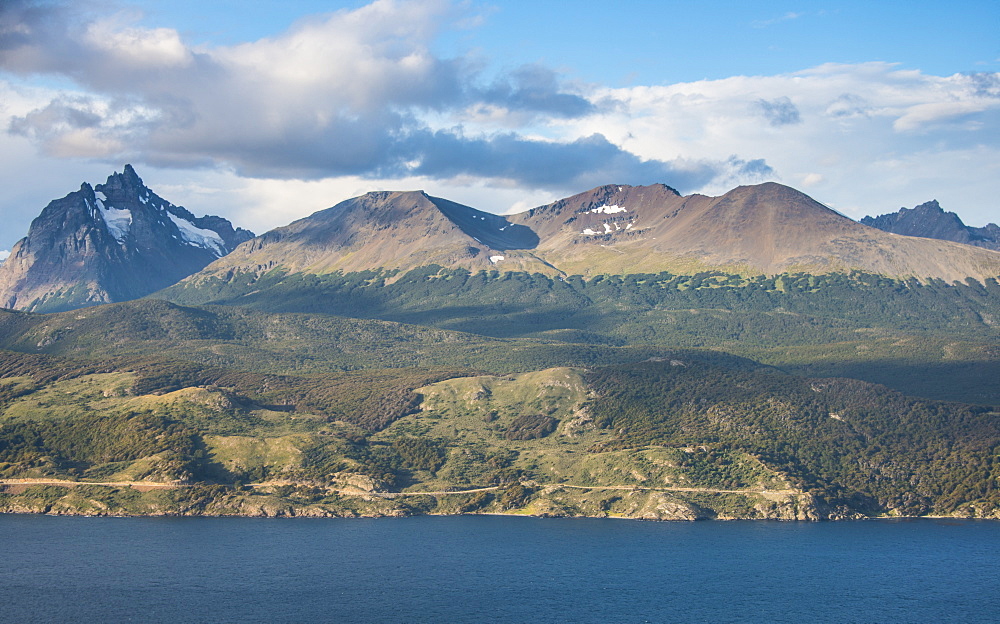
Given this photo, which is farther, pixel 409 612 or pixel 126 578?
pixel 126 578

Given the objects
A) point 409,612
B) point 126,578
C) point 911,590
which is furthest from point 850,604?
point 126,578

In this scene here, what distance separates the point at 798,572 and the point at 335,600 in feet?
258

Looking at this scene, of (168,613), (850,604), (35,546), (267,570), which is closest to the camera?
(168,613)

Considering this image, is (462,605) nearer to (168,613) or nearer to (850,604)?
(168,613)

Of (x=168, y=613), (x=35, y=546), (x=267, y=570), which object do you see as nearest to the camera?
(x=168, y=613)

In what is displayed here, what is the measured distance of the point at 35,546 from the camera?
7849 inches

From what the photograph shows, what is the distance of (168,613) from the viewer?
159500mm

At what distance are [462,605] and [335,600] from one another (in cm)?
1876

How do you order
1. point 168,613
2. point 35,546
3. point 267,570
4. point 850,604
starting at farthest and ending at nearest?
point 35,546, point 267,570, point 850,604, point 168,613

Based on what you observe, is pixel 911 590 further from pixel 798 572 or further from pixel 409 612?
pixel 409 612

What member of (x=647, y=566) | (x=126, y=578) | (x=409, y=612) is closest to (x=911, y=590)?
(x=647, y=566)

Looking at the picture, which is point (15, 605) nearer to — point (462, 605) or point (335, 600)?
point (335, 600)

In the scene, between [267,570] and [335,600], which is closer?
[335,600]

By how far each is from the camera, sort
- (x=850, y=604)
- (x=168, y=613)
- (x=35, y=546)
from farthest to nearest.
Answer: (x=35, y=546), (x=850, y=604), (x=168, y=613)
